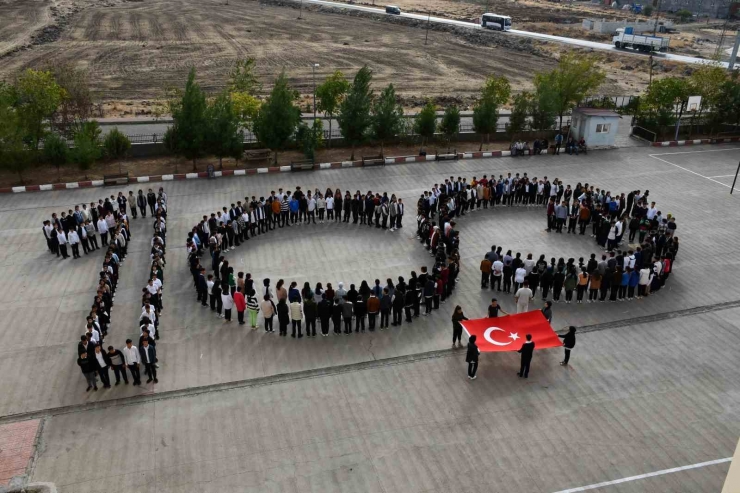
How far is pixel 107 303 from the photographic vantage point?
16.7 meters

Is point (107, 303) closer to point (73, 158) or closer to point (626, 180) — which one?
point (73, 158)

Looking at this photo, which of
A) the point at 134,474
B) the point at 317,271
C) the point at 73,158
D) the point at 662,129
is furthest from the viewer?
the point at 662,129

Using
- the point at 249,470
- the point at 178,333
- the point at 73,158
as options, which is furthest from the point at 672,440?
the point at 73,158

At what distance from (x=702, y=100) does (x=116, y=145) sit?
106 ft

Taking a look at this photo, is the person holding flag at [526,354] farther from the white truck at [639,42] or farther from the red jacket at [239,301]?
the white truck at [639,42]

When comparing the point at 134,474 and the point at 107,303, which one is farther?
the point at 107,303

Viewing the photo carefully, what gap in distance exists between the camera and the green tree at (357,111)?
2997 centimetres

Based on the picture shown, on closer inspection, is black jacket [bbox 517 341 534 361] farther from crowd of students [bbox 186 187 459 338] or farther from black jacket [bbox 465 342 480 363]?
crowd of students [bbox 186 187 459 338]

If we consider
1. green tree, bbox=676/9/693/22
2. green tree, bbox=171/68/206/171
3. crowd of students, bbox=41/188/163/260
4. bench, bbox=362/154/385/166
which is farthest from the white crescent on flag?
green tree, bbox=676/9/693/22

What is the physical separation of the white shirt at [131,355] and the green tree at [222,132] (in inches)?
615

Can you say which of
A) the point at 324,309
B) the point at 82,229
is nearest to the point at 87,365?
the point at 324,309

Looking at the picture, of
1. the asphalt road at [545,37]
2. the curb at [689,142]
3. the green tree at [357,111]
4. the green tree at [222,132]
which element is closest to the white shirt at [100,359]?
the green tree at [222,132]

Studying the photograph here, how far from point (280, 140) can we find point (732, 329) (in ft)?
66.2

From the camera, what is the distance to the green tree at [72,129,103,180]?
26747 millimetres
